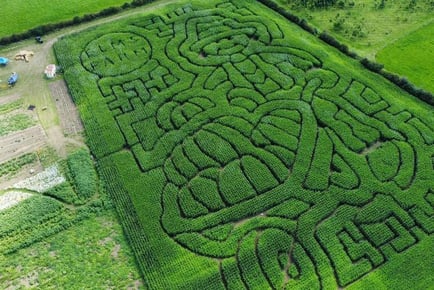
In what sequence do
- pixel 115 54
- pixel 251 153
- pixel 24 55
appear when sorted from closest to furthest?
pixel 251 153
pixel 115 54
pixel 24 55

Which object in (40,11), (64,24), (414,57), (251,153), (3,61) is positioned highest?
(40,11)

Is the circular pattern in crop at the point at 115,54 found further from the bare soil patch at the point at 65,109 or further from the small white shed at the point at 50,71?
the bare soil patch at the point at 65,109

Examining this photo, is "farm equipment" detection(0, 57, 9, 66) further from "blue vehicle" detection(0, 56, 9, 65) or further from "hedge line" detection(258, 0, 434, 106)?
"hedge line" detection(258, 0, 434, 106)

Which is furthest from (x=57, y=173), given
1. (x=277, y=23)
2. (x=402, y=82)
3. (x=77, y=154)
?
(x=402, y=82)

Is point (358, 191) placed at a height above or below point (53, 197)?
below

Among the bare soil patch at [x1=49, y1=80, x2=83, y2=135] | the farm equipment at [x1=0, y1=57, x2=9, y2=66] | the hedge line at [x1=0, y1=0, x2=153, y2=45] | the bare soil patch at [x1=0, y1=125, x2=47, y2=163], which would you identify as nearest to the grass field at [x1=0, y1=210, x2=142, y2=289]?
the bare soil patch at [x1=0, y1=125, x2=47, y2=163]

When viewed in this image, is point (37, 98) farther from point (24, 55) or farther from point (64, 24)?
point (64, 24)

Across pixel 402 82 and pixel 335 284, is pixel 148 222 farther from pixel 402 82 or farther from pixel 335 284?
pixel 402 82

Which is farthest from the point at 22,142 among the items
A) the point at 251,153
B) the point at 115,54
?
the point at 251,153
